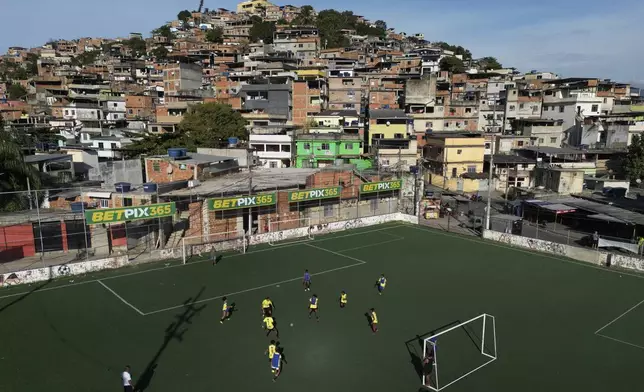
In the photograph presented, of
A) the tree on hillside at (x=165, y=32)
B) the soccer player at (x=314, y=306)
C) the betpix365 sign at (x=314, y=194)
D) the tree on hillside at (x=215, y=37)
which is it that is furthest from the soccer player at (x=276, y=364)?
the tree on hillside at (x=165, y=32)

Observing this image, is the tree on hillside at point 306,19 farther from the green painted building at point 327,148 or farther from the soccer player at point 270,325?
the soccer player at point 270,325

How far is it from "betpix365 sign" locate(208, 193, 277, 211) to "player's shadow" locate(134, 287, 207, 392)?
22.0 feet

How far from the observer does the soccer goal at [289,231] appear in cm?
2954

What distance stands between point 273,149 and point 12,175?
2761 centimetres

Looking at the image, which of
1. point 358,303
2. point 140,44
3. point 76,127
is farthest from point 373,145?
point 140,44

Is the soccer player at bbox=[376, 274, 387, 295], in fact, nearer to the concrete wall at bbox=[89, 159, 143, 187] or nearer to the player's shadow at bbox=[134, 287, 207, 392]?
the player's shadow at bbox=[134, 287, 207, 392]

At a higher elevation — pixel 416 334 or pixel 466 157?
pixel 466 157

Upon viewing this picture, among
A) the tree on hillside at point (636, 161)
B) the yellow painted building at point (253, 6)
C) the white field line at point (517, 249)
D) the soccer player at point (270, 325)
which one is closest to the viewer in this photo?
the soccer player at point (270, 325)

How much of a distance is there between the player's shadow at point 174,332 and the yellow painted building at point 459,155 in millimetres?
35555

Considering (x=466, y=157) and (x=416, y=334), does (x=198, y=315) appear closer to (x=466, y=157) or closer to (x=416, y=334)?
(x=416, y=334)

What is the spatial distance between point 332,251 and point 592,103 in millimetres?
56018

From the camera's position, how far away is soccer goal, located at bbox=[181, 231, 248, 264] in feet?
85.5

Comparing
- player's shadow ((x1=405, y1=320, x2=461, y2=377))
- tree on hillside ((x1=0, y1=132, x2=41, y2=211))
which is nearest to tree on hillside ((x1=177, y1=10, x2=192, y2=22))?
tree on hillside ((x1=0, y1=132, x2=41, y2=211))

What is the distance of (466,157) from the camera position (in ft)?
164
